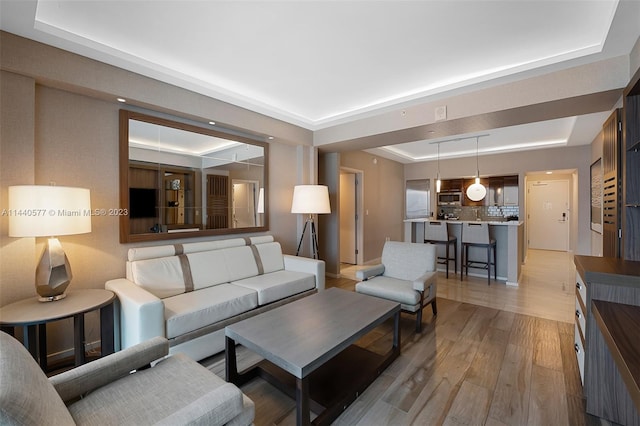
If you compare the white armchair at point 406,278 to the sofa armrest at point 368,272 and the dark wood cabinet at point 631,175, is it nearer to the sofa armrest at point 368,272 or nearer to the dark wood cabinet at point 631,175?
the sofa armrest at point 368,272

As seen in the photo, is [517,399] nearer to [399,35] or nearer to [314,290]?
[314,290]

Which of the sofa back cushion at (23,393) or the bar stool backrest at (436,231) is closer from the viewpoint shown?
the sofa back cushion at (23,393)

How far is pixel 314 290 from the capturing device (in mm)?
3346

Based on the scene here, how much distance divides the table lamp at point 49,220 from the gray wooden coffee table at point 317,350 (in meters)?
1.27

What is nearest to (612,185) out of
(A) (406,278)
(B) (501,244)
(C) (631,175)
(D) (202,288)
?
(C) (631,175)

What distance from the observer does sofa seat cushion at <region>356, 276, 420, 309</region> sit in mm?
2781

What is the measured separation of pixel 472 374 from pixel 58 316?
2.85m

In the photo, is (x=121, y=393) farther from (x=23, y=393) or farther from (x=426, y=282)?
(x=426, y=282)

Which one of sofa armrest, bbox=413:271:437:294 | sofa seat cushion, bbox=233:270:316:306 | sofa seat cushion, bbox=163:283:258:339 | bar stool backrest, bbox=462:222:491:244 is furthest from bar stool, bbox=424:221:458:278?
sofa seat cushion, bbox=163:283:258:339

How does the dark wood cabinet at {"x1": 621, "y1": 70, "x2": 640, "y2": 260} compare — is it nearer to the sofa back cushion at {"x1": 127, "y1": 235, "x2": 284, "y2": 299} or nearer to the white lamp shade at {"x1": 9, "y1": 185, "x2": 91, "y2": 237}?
the sofa back cushion at {"x1": 127, "y1": 235, "x2": 284, "y2": 299}

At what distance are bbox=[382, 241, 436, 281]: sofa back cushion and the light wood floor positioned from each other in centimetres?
51

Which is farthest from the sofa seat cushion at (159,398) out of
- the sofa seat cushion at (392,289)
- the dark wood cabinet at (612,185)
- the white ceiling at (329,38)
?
the dark wood cabinet at (612,185)

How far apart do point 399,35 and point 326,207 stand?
2.21 meters

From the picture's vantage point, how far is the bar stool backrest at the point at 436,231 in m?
4.93
